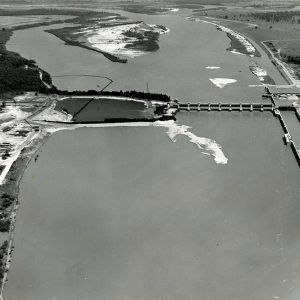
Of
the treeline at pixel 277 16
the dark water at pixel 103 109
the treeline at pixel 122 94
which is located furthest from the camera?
the treeline at pixel 277 16

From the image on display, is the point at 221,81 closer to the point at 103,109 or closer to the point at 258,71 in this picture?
the point at 258,71

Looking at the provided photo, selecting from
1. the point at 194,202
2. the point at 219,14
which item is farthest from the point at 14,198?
the point at 219,14

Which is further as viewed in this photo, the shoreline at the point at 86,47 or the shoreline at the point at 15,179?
the shoreline at the point at 86,47

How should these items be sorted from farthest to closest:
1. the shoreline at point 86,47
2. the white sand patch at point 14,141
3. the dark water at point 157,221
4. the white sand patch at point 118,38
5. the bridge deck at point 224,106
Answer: the white sand patch at point 118,38 < the shoreline at point 86,47 < the bridge deck at point 224,106 < the white sand patch at point 14,141 < the dark water at point 157,221

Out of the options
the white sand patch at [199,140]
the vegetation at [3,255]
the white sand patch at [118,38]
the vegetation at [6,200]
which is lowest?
the white sand patch at [118,38]

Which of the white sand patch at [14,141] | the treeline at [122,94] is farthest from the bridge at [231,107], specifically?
the white sand patch at [14,141]

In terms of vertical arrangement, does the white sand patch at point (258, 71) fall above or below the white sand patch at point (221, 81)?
below

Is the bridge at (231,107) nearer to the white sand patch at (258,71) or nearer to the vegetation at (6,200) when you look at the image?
the white sand patch at (258,71)

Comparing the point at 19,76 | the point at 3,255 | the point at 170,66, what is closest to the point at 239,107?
the point at 170,66
